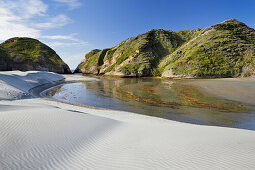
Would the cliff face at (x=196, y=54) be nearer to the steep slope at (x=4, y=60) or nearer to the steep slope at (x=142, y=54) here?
the steep slope at (x=142, y=54)

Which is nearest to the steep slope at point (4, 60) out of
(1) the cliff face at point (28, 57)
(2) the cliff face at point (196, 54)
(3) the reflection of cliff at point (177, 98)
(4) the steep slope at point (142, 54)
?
(1) the cliff face at point (28, 57)

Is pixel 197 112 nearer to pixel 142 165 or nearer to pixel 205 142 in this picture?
pixel 205 142

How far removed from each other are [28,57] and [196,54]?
274ft

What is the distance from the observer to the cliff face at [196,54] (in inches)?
1492

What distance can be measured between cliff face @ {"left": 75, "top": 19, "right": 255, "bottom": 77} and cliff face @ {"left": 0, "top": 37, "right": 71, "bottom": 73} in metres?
38.0

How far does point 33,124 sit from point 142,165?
15.1ft

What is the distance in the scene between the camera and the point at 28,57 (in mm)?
69250

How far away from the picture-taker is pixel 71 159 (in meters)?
3.26

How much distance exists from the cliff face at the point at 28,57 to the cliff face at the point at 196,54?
37950 millimetres

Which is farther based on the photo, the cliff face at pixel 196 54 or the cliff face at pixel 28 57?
the cliff face at pixel 28 57

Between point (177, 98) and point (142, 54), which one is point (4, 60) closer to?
point (142, 54)

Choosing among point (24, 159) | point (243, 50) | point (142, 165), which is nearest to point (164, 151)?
point (142, 165)

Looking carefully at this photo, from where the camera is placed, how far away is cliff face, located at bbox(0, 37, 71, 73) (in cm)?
6469

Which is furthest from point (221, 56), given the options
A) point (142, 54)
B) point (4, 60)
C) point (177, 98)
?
point (4, 60)
